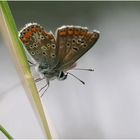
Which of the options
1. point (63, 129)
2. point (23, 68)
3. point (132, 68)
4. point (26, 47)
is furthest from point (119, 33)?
point (23, 68)

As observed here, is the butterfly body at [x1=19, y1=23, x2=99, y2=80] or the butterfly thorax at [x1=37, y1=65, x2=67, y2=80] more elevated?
the butterfly body at [x1=19, y1=23, x2=99, y2=80]

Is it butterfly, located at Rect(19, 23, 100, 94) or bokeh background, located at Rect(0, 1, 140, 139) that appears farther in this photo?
bokeh background, located at Rect(0, 1, 140, 139)

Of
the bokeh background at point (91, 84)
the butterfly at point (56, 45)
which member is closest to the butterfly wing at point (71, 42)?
the butterfly at point (56, 45)

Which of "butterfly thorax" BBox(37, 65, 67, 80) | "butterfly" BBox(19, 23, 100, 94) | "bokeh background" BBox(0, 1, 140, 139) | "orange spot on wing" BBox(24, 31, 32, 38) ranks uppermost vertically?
"orange spot on wing" BBox(24, 31, 32, 38)

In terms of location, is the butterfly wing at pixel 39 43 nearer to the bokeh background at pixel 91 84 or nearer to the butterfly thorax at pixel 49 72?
the butterfly thorax at pixel 49 72

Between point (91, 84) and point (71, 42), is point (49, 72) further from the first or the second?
point (91, 84)

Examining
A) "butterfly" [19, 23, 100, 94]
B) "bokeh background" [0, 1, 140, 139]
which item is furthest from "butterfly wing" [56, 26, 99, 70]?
"bokeh background" [0, 1, 140, 139]

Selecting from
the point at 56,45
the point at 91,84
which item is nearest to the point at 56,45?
the point at 56,45

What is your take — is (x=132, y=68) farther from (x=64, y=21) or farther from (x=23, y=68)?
(x=23, y=68)

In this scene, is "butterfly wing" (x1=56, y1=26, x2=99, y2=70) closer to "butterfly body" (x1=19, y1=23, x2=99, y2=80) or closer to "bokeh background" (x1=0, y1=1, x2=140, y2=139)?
"butterfly body" (x1=19, y1=23, x2=99, y2=80)
